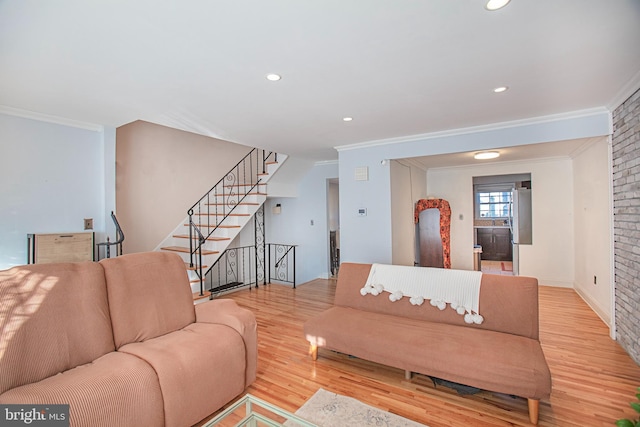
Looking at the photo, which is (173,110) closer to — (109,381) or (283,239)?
(109,381)

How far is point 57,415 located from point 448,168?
21.2ft

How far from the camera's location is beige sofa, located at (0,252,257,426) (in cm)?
162

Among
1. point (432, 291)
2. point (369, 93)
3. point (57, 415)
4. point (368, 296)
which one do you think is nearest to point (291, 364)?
point (368, 296)

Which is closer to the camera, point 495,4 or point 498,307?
point 495,4

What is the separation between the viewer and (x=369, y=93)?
9.06ft

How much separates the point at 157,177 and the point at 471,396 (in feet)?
17.2

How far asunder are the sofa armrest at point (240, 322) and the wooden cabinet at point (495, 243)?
8.06m

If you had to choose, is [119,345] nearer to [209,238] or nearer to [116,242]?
[116,242]

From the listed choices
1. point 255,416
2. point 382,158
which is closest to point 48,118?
point 255,416

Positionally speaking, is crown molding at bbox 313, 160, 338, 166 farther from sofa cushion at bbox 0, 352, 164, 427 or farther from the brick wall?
sofa cushion at bbox 0, 352, 164, 427

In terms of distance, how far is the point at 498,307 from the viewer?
255 centimetres

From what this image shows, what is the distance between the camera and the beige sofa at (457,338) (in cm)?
200

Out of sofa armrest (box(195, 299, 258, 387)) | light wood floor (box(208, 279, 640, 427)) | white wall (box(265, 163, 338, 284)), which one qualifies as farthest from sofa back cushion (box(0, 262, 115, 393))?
white wall (box(265, 163, 338, 284))

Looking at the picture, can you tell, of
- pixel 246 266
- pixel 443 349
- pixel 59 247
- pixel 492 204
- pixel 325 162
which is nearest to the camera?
pixel 443 349
